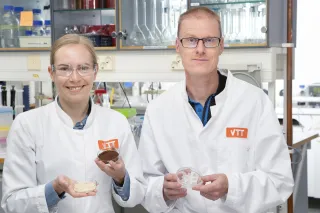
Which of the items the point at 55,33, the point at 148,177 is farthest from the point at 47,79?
the point at 148,177

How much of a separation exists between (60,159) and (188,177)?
50 centimetres

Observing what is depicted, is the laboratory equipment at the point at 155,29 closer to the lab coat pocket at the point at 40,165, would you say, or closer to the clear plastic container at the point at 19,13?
the clear plastic container at the point at 19,13

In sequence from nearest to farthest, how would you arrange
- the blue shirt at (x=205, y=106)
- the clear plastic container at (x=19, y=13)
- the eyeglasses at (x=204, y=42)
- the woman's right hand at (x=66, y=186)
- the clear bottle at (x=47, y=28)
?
the woman's right hand at (x=66, y=186) < the eyeglasses at (x=204, y=42) < the blue shirt at (x=205, y=106) < the clear bottle at (x=47, y=28) < the clear plastic container at (x=19, y=13)

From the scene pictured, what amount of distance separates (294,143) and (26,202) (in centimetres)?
197

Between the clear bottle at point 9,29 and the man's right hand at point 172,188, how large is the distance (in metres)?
2.15

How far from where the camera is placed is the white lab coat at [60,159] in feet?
6.00

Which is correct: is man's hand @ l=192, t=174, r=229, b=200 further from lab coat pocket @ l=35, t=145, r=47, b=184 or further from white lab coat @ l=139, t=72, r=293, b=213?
lab coat pocket @ l=35, t=145, r=47, b=184

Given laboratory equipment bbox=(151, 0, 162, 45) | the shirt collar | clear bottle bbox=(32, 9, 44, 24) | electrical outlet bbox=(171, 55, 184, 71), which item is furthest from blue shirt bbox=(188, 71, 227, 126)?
clear bottle bbox=(32, 9, 44, 24)

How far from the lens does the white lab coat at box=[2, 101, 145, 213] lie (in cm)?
183

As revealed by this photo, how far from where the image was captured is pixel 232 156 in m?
1.86

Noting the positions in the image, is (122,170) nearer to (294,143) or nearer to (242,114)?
(242,114)

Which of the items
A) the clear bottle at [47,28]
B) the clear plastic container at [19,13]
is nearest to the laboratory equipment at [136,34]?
the clear bottle at [47,28]

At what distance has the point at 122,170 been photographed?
1778 mm

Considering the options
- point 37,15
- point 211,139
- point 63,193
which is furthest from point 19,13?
point 211,139
